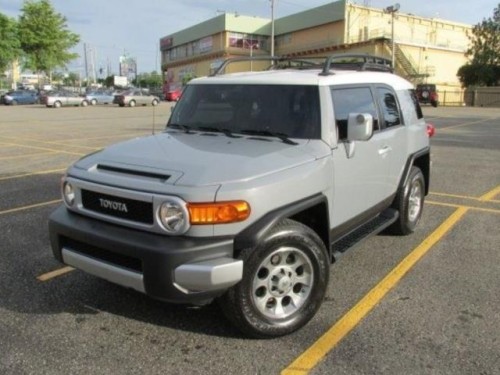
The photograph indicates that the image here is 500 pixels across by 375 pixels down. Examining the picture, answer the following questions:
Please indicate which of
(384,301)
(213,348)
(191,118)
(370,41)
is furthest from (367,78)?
(370,41)

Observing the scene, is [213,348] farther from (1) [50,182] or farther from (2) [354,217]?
(1) [50,182]

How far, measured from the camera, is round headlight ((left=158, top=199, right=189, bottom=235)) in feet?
10.8

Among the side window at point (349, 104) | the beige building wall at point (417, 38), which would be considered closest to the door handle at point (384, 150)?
the side window at point (349, 104)

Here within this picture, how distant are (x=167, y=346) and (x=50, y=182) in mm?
6479

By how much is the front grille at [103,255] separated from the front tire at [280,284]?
619 millimetres

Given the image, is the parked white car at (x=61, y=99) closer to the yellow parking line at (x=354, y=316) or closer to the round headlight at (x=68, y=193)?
the yellow parking line at (x=354, y=316)

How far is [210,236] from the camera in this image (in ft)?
11.0

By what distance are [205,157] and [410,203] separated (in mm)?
3191

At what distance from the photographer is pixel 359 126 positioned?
4.12 metres

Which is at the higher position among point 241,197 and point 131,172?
point 131,172

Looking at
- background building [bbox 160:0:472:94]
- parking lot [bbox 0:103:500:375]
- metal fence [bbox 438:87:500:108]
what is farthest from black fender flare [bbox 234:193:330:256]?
metal fence [bbox 438:87:500:108]

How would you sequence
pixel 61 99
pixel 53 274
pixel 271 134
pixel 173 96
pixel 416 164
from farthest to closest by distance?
1. pixel 61 99
2. pixel 173 96
3. pixel 416 164
4. pixel 53 274
5. pixel 271 134

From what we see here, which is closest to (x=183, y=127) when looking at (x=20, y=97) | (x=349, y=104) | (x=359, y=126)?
(x=349, y=104)

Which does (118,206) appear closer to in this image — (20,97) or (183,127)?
(183,127)
